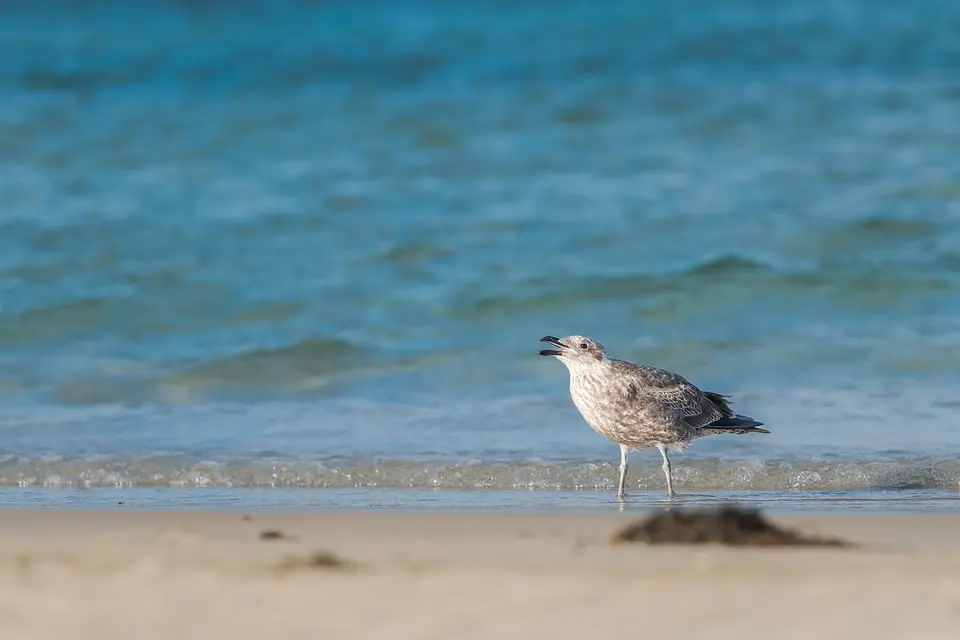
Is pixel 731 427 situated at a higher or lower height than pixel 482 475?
higher

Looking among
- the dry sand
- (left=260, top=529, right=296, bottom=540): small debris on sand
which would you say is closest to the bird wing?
the dry sand

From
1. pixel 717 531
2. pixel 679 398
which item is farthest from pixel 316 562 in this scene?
pixel 679 398

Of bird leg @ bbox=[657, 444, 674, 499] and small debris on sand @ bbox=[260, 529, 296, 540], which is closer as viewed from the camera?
small debris on sand @ bbox=[260, 529, 296, 540]

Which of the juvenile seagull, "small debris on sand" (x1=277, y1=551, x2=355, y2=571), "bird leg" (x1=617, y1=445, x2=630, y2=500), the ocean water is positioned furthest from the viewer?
the ocean water

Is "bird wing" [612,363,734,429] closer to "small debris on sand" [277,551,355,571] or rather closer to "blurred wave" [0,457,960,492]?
"blurred wave" [0,457,960,492]

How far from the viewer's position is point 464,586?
419 cm

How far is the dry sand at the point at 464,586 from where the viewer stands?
371 centimetres

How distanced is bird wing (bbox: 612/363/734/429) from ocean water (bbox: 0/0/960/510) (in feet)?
1.05

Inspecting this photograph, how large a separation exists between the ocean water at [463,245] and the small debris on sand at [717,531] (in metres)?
1.51

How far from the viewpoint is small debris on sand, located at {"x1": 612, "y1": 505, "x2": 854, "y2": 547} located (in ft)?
16.1

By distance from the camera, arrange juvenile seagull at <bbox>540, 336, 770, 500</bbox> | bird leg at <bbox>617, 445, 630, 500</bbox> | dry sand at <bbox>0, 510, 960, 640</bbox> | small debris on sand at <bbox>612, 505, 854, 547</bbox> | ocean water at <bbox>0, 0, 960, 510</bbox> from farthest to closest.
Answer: ocean water at <bbox>0, 0, 960, 510</bbox>
juvenile seagull at <bbox>540, 336, 770, 500</bbox>
bird leg at <bbox>617, 445, 630, 500</bbox>
small debris on sand at <bbox>612, 505, 854, 547</bbox>
dry sand at <bbox>0, 510, 960, 640</bbox>

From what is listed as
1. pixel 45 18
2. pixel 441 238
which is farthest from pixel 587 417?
pixel 45 18

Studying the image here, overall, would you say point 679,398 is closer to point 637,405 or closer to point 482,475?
point 637,405

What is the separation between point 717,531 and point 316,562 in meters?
1.32
